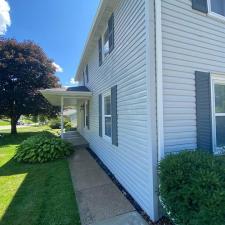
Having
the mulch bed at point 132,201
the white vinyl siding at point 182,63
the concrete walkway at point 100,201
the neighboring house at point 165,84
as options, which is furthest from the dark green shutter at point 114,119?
the white vinyl siding at point 182,63

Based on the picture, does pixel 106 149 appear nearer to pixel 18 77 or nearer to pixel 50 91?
pixel 50 91

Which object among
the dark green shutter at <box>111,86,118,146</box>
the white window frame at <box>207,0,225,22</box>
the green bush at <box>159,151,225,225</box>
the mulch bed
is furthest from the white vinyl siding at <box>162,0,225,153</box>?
the dark green shutter at <box>111,86,118,146</box>

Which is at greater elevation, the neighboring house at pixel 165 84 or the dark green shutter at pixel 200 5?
the dark green shutter at pixel 200 5

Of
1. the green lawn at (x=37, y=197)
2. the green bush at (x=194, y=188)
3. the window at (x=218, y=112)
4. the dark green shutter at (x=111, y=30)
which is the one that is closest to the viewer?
the green bush at (x=194, y=188)

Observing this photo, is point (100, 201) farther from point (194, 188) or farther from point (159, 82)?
Answer: point (159, 82)

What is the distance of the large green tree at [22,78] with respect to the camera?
1722 cm

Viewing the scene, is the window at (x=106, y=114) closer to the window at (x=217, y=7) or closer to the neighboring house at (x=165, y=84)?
the neighboring house at (x=165, y=84)

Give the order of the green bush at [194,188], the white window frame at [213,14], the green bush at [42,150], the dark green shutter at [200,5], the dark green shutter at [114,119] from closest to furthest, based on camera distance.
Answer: the green bush at [194,188] < the dark green shutter at [200,5] < the white window frame at [213,14] < the dark green shutter at [114,119] < the green bush at [42,150]

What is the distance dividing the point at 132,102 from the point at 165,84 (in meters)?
0.98

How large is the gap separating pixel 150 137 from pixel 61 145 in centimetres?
665

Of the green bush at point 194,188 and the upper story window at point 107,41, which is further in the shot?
the upper story window at point 107,41

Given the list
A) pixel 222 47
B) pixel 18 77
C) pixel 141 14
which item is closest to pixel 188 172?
pixel 141 14

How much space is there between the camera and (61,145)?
9.04 meters

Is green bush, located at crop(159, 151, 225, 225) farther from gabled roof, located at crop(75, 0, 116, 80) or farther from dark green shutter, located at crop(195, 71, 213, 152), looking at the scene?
gabled roof, located at crop(75, 0, 116, 80)
